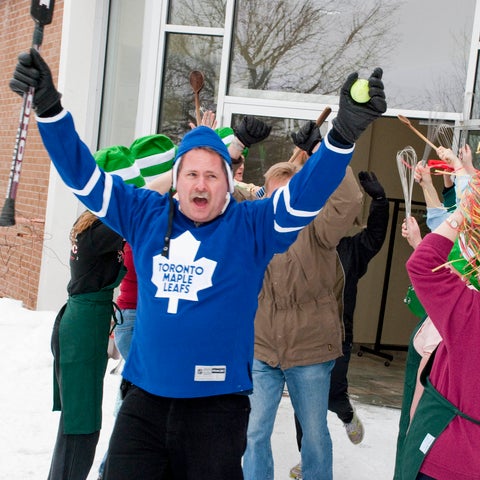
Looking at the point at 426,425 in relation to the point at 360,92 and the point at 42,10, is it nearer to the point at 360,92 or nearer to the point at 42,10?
the point at 360,92

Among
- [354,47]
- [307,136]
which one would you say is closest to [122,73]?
[354,47]

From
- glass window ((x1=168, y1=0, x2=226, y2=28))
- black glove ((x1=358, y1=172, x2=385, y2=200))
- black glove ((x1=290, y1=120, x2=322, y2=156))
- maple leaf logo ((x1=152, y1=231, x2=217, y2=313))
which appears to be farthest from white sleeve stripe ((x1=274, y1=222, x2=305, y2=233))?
glass window ((x1=168, y1=0, x2=226, y2=28))

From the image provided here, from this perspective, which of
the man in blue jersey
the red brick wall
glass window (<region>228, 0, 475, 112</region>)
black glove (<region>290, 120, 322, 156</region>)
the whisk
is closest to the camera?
the man in blue jersey

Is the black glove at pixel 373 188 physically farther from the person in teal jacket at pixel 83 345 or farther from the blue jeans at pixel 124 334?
the person in teal jacket at pixel 83 345

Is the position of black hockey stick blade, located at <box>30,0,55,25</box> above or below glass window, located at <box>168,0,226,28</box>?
below

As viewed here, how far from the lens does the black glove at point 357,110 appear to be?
2033mm

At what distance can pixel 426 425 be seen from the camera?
2.24 m

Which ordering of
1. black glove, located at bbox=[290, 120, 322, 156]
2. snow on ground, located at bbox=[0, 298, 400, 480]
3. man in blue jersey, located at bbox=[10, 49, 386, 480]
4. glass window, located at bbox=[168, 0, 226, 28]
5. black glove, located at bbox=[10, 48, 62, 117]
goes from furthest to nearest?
glass window, located at bbox=[168, 0, 226, 28]
snow on ground, located at bbox=[0, 298, 400, 480]
black glove, located at bbox=[290, 120, 322, 156]
man in blue jersey, located at bbox=[10, 49, 386, 480]
black glove, located at bbox=[10, 48, 62, 117]

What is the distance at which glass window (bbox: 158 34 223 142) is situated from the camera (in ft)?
21.0

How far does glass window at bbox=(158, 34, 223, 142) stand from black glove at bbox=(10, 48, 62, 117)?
4.20m

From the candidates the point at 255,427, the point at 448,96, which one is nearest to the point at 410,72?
the point at 448,96

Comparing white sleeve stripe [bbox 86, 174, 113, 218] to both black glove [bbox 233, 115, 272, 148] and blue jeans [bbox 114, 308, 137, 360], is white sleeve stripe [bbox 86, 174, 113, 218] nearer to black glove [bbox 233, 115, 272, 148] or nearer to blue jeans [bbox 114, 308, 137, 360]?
black glove [bbox 233, 115, 272, 148]

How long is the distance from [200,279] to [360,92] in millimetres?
803

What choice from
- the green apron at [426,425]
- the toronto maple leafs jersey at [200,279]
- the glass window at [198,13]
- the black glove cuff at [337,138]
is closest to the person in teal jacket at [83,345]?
the toronto maple leafs jersey at [200,279]
